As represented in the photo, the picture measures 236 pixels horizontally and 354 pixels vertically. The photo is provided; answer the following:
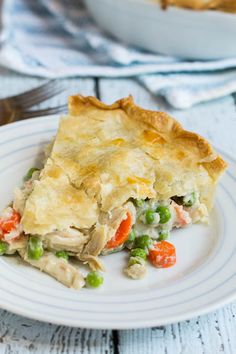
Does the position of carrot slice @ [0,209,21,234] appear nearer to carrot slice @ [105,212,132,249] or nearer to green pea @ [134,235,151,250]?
carrot slice @ [105,212,132,249]

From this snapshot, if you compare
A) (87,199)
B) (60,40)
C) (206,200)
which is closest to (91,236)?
(87,199)

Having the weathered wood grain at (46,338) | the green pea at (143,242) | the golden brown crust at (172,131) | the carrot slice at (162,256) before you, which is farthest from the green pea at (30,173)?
the weathered wood grain at (46,338)

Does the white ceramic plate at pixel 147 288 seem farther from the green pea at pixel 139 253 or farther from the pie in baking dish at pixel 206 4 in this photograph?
the pie in baking dish at pixel 206 4

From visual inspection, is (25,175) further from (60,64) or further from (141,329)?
(60,64)

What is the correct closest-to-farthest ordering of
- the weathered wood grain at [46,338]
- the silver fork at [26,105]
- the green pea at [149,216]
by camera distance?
the weathered wood grain at [46,338]
the green pea at [149,216]
the silver fork at [26,105]

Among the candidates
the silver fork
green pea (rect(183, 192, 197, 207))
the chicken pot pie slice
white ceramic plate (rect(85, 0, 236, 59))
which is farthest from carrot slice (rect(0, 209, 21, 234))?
white ceramic plate (rect(85, 0, 236, 59))

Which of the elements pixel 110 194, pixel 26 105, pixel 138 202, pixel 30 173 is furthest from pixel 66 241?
pixel 26 105

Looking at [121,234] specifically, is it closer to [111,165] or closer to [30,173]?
[111,165]
